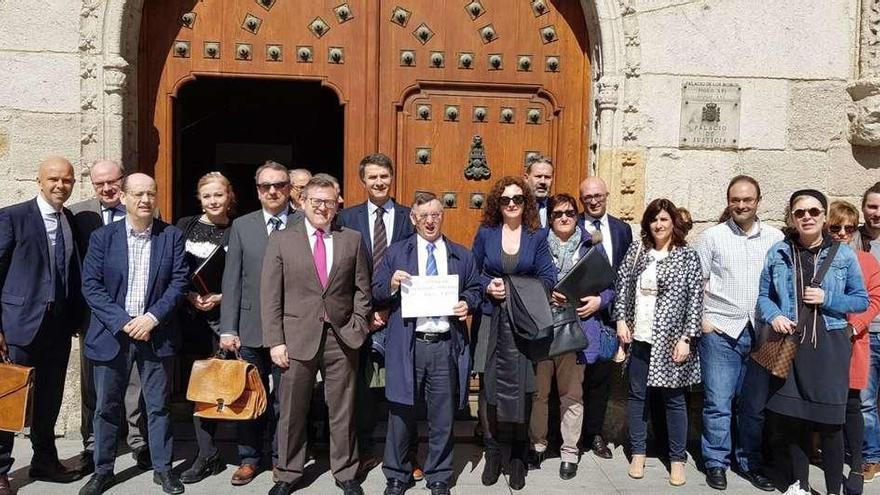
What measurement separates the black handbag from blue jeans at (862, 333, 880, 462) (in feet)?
5.64

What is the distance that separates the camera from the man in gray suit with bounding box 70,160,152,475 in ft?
13.7

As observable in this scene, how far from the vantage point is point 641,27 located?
495cm

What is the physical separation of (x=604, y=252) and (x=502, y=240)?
0.74 meters

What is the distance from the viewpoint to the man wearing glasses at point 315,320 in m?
3.79

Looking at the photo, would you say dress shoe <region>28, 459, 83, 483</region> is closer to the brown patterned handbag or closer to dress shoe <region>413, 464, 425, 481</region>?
dress shoe <region>413, 464, 425, 481</region>

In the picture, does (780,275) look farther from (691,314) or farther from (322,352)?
(322,352)

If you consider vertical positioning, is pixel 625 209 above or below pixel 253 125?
below

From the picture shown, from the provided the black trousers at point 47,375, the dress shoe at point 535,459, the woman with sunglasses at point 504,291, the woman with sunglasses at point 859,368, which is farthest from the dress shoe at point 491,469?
the black trousers at point 47,375

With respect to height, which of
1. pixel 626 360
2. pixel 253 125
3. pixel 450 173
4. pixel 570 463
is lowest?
pixel 570 463

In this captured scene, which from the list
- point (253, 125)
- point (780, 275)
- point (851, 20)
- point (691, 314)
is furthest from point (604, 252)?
point (253, 125)

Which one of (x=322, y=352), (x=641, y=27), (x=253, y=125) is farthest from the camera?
(x=253, y=125)

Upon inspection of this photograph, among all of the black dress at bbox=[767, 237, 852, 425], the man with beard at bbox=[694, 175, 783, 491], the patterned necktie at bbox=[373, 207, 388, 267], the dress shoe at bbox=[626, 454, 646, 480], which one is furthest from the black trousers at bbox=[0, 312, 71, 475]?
the black dress at bbox=[767, 237, 852, 425]

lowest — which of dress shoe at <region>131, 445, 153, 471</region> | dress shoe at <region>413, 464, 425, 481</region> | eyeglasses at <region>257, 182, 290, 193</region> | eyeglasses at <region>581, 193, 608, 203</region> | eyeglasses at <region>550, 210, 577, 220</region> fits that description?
dress shoe at <region>413, 464, 425, 481</region>

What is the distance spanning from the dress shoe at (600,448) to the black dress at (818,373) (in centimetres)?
115
